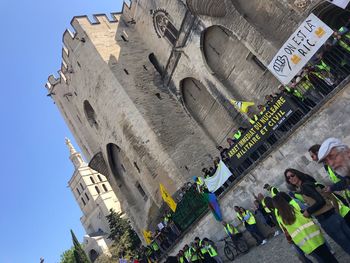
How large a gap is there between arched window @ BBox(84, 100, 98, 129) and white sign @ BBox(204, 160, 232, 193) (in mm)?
14473

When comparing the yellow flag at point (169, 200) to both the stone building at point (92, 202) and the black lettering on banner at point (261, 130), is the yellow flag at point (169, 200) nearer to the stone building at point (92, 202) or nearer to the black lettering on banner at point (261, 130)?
the black lettering on banner at point (261, 130)

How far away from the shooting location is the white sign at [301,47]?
9703mm

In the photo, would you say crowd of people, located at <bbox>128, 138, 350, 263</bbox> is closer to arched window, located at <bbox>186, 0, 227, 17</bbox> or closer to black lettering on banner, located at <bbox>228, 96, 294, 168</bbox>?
black lettering on banner, located at <bbox>228, 96, 294, 168</bbox>

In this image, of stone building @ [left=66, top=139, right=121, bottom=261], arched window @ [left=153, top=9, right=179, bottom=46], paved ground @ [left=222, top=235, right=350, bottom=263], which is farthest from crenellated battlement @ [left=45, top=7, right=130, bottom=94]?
stone building @ [left=66, top=139, right=121, bottom=261]

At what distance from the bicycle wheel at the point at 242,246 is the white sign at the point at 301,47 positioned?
5249 mm

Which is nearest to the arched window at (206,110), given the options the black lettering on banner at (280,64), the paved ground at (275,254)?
the black lettering on banner at (280,64)

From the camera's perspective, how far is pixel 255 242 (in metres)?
11.5

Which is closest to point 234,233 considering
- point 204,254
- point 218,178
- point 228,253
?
point 228,253

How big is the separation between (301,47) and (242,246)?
6.38 m

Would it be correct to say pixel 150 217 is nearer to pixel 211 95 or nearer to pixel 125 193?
pixel 125 193

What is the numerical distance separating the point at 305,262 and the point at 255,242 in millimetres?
5306

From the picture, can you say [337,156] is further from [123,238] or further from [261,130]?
[123,238]

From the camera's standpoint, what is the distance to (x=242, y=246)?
1168 cm

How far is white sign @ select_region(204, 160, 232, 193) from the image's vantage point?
12.7m
